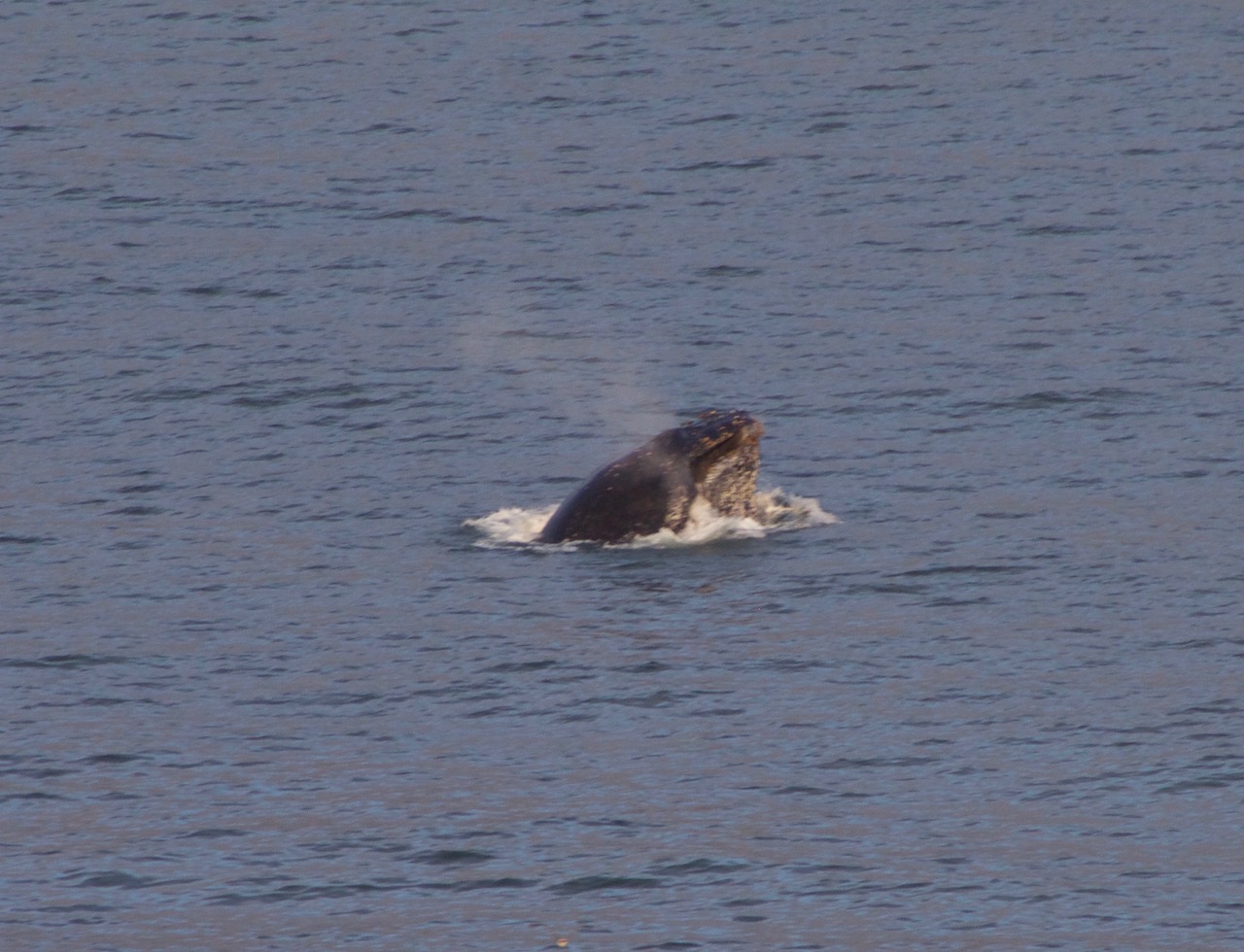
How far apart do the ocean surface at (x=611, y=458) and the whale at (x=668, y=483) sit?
0.55m

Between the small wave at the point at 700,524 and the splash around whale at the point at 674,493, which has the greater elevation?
the splash around whale at the point at 674,493

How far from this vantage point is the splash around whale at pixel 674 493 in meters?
31.6

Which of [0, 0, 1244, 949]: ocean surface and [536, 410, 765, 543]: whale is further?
[536, 410, 765, 543]: whale

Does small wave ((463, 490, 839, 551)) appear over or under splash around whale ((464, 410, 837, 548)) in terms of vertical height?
under

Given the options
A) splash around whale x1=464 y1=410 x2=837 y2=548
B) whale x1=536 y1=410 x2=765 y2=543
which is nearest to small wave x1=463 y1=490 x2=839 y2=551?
splash around whale x1=464 y1=410 x2=837 y2=548

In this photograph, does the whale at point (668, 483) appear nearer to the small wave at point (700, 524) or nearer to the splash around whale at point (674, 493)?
the splash around whale at point (674, 493)

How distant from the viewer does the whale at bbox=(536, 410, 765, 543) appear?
104 ft

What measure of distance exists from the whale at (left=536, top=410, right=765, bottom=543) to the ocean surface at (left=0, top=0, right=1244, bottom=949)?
1.81ft

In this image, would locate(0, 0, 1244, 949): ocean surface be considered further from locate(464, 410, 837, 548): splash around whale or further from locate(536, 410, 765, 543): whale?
locate(536, 410, 765, 543): whale

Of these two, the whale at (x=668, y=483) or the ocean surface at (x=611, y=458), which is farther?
the whale at (x=668, y=483)

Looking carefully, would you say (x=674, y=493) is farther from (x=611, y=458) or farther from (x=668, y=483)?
(x=611, y=458)

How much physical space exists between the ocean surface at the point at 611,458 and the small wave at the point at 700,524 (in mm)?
195

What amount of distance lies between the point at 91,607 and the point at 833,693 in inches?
364

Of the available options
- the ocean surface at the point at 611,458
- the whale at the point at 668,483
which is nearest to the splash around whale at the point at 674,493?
the whale at the point at 668,483
